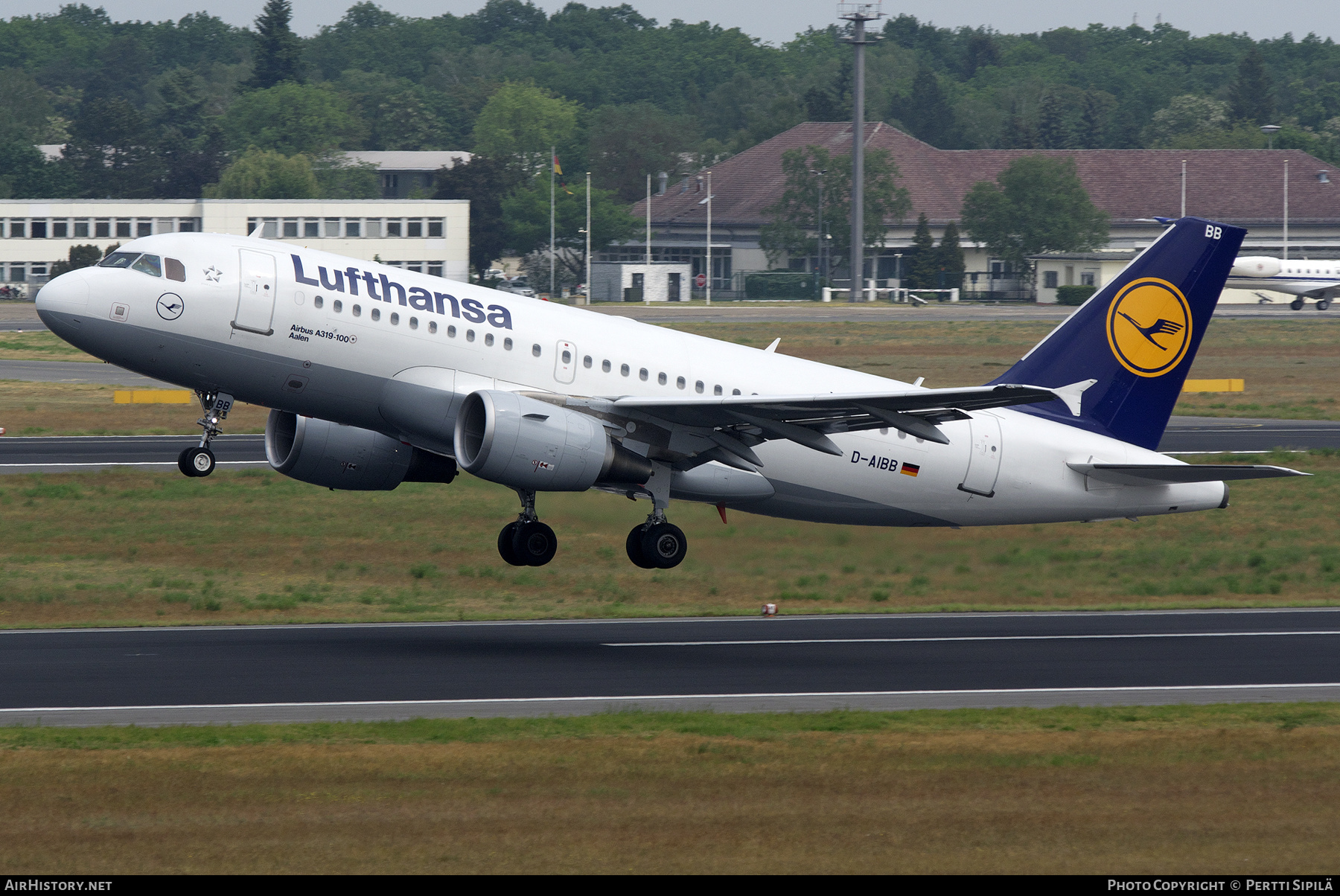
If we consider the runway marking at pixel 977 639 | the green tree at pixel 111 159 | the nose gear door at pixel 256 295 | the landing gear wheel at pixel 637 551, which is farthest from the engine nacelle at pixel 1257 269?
the nose gear door at pixel 256 295

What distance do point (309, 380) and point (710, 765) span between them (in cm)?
1256

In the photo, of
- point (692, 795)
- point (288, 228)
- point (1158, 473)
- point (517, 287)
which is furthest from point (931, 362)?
point (517, 287)

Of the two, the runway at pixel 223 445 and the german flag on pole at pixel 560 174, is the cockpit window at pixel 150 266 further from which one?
the german flag on pole at pixel 560 174

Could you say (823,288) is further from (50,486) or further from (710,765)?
(710,765)

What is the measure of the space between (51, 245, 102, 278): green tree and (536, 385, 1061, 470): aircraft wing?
359 feet

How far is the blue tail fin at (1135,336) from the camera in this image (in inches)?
1401

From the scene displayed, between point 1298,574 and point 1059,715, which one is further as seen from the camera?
point 1298,574

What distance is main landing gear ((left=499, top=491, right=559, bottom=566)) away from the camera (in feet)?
108

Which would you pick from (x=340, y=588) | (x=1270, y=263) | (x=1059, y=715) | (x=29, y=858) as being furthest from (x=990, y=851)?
(x=1270, y=263)

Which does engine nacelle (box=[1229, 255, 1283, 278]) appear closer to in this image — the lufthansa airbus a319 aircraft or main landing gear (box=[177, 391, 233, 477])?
the lufthansa airbus a319 aircraft

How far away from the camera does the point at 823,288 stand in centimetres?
15888

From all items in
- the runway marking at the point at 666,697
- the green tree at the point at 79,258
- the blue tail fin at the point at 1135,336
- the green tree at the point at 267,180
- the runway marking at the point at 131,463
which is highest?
the green tree at the point at 267,180

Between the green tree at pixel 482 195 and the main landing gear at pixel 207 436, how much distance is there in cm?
13974

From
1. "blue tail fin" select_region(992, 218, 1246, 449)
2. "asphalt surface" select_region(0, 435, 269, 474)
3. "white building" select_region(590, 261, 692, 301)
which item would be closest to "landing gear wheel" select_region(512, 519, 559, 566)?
"blue tail fin" select_region(992, 218, 1246, 449)
